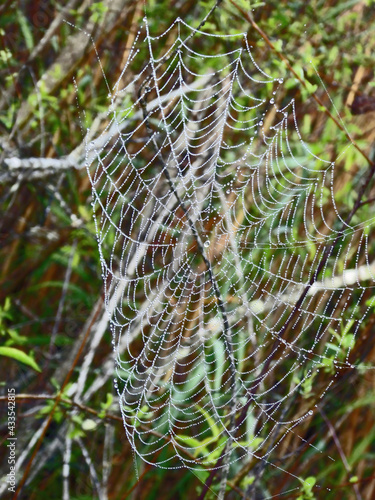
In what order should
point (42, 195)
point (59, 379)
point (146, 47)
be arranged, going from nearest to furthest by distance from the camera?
point (59, 379) → point (146, 47) → point (42, 195)

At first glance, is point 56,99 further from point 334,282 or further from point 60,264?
point 334,282

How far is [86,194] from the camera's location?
2070 mm

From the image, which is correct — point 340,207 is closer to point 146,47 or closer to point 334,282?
point 334,282

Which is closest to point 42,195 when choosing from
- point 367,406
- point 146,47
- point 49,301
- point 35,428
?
point 49,301

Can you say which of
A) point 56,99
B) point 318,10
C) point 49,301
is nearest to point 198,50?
point 318,10

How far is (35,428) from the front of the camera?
1.75 metres

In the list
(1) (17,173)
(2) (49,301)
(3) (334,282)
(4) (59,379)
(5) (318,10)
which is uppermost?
(5) (318,10)

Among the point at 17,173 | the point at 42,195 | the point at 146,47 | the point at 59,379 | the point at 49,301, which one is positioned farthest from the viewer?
the point at 49,301

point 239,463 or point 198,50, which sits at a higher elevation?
point 198,50

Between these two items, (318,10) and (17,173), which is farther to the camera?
(318,10)

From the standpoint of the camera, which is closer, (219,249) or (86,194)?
(219,249)

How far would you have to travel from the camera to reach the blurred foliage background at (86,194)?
1.71 metres

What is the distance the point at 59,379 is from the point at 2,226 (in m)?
0.53

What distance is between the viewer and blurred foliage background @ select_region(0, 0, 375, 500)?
5.60 feet
